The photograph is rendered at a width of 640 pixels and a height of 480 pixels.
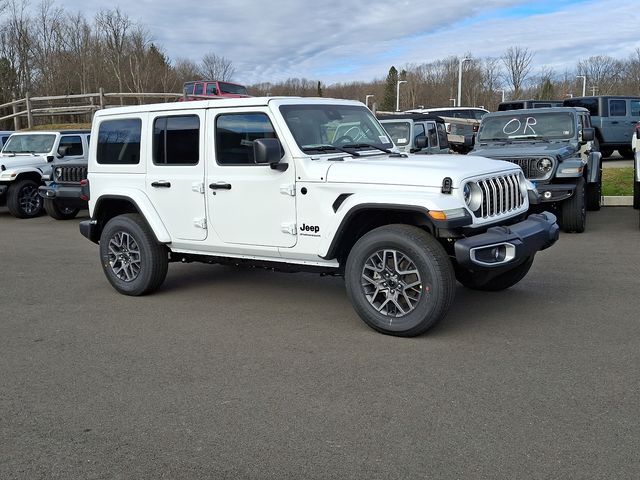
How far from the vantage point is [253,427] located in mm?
3582

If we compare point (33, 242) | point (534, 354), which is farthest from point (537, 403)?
point (33, 242)

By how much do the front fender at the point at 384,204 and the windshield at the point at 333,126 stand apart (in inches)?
30.2

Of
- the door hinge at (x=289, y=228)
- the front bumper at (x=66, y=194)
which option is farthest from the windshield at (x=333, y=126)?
the front bumper at (x=66, y=194)

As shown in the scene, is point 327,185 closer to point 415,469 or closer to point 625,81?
point 415,469

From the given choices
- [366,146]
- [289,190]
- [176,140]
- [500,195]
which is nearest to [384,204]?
[289,190]

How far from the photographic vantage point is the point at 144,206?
642 cm

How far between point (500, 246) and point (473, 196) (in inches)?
17.4

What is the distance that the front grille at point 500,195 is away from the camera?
507 cm

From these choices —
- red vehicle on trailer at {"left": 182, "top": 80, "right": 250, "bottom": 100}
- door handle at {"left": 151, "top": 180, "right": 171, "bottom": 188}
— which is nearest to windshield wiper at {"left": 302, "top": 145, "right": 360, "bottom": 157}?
door handle at {"left": 151, "top": 180, "right": 171, "bottom": 188}

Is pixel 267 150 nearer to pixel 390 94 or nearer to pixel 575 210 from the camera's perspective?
pixel 575 210

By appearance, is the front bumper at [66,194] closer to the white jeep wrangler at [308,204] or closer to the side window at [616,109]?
the white jeep wrangler at [308,204]

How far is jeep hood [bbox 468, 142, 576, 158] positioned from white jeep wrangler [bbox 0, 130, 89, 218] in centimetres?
838

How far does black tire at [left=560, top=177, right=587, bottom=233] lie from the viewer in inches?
375

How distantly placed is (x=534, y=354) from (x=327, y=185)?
2.07 m
